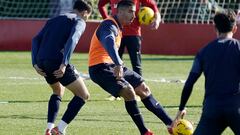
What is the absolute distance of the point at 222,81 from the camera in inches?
293

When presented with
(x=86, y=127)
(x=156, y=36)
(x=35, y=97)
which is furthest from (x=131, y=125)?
(x=156, y=36)

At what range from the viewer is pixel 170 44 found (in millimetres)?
25750

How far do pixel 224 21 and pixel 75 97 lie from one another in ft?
10.4

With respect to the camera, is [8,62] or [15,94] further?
[8,62]

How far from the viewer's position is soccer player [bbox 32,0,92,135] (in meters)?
9.99

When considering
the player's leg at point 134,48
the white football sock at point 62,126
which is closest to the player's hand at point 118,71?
the white football sock at point 62,126

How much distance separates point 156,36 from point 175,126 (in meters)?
17.0

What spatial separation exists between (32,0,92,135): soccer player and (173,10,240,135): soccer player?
109 inches

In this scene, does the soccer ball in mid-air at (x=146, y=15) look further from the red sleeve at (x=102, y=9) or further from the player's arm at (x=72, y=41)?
the player's arm at (x=72, y=41)

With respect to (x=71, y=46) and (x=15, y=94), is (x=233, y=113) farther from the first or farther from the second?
(x=15, y=94)

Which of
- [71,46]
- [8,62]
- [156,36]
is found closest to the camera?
[71,46]

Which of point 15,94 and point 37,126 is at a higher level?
point 37,126

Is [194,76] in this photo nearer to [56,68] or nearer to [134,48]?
[56,68]

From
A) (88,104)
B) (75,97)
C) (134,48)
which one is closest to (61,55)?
(75,97)
